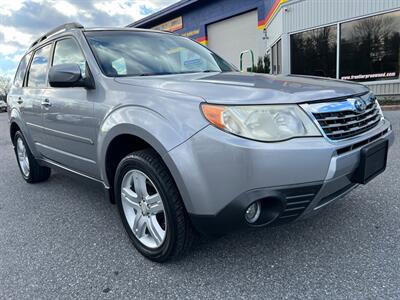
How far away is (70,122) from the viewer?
119 inches

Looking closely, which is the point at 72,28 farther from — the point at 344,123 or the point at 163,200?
the point at 344,123

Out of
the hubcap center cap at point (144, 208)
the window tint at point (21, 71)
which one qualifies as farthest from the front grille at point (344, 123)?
the window tint at point (21, 71)

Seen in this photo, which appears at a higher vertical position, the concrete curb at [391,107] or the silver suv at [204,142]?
the silver suv at [204,142]

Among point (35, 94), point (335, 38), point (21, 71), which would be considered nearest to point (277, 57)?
point (335, 38)

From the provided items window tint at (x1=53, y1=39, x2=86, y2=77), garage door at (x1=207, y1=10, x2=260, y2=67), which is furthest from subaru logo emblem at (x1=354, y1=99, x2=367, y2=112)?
garage door at (x1=207, y1=10, x2=260, y2=67)

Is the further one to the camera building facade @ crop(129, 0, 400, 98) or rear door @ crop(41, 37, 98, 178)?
building facade @ crop(129, 0, 400, 98)

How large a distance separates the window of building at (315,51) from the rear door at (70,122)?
35.2 ft

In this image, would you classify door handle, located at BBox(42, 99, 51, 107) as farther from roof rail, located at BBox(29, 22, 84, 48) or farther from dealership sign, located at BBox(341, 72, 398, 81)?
dealership sign, located at BBox(341, 72, 398, 81)

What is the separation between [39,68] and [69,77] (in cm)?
160

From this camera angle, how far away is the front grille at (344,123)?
203cm

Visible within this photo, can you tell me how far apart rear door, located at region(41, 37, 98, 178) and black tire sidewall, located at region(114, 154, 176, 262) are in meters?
0.41

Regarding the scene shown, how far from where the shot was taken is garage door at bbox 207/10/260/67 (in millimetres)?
18938

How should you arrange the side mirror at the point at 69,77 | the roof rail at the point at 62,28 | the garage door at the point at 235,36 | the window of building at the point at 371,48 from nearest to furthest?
the side mirror at the point at 69,77
the roof rail at the point at 62,28
the window of building at the point at 371,48
the garage door at the point at 235,36

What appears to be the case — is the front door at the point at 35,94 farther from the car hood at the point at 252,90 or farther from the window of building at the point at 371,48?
the window of building at the point at 371,48
